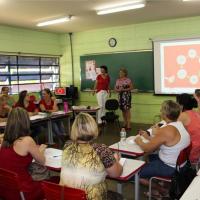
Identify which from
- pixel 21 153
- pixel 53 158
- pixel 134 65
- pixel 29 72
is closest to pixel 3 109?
pixel 53 158

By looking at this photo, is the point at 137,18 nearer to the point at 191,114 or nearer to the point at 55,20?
the point at 55,20

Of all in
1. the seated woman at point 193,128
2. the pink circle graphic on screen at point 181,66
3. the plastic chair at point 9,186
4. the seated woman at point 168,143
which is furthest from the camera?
the pink circle graphic on screen at point 181,66

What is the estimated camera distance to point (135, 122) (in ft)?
26.0

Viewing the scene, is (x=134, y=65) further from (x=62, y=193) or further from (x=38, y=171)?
(x=62, y=193)

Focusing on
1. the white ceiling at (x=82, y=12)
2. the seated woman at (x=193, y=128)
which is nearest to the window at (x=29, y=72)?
the white ceiling at (x=82, y=12)

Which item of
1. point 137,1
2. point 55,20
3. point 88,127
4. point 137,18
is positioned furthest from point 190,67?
point 88,127

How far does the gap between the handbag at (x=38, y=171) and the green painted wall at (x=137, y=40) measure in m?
5.37

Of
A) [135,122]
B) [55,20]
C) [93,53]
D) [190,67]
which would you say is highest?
[55,20]

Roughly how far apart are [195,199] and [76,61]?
24.8 feet

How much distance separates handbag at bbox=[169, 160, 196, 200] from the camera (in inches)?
98.5

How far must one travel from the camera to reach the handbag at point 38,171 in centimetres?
245

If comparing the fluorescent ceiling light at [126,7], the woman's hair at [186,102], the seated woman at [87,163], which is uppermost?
the fluorescent ceiling light at [126,7]

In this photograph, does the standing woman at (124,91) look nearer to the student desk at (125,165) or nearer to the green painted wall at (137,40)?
the green painted wall at (137,40)

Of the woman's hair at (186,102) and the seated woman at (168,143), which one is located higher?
the woman's hair at (186,102)
